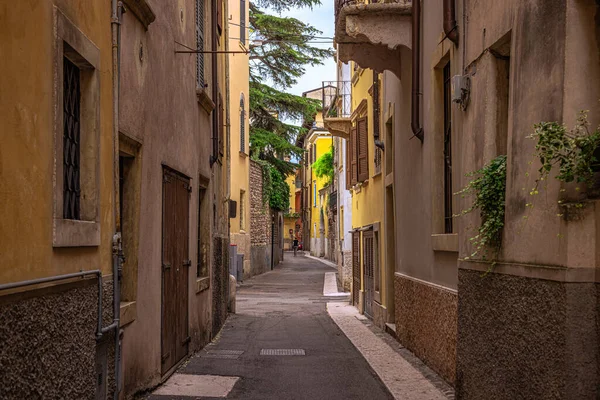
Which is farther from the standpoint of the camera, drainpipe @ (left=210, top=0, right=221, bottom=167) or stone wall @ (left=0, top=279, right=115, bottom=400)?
drainpipe @ (left=210, top=0, right=221, bottom=167)

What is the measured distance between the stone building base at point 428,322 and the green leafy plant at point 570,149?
416 cm

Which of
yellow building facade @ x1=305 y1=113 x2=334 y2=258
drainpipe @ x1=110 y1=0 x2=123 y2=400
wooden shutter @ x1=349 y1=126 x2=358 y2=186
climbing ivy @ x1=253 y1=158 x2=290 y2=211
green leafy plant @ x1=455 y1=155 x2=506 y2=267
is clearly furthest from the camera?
yellow building facade @ x1=305 y1=113 x2=334 y2=258

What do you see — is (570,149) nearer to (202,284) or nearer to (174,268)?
(174,268)

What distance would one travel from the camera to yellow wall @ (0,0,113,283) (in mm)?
4293

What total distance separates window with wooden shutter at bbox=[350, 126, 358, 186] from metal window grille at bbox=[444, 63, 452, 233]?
1018cm

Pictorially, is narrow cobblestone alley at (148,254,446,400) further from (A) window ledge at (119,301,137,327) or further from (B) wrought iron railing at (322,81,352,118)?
(B) wrought iron railing at (322,81,352,118)

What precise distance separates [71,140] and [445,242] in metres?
5.23

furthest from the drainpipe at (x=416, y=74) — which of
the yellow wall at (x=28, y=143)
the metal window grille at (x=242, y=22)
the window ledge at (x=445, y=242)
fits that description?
the metal window grille at (x=242, y=22)

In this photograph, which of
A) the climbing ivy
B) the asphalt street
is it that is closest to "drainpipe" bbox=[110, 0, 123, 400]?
the asphalt street

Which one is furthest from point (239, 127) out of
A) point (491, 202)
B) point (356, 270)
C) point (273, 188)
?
point (491, 202)

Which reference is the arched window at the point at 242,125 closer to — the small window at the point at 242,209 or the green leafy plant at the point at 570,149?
the small window at the point at 242,209

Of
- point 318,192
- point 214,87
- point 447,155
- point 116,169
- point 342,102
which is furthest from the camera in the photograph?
point 318,192

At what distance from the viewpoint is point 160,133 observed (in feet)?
30.1

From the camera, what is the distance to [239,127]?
32125 millimetres
